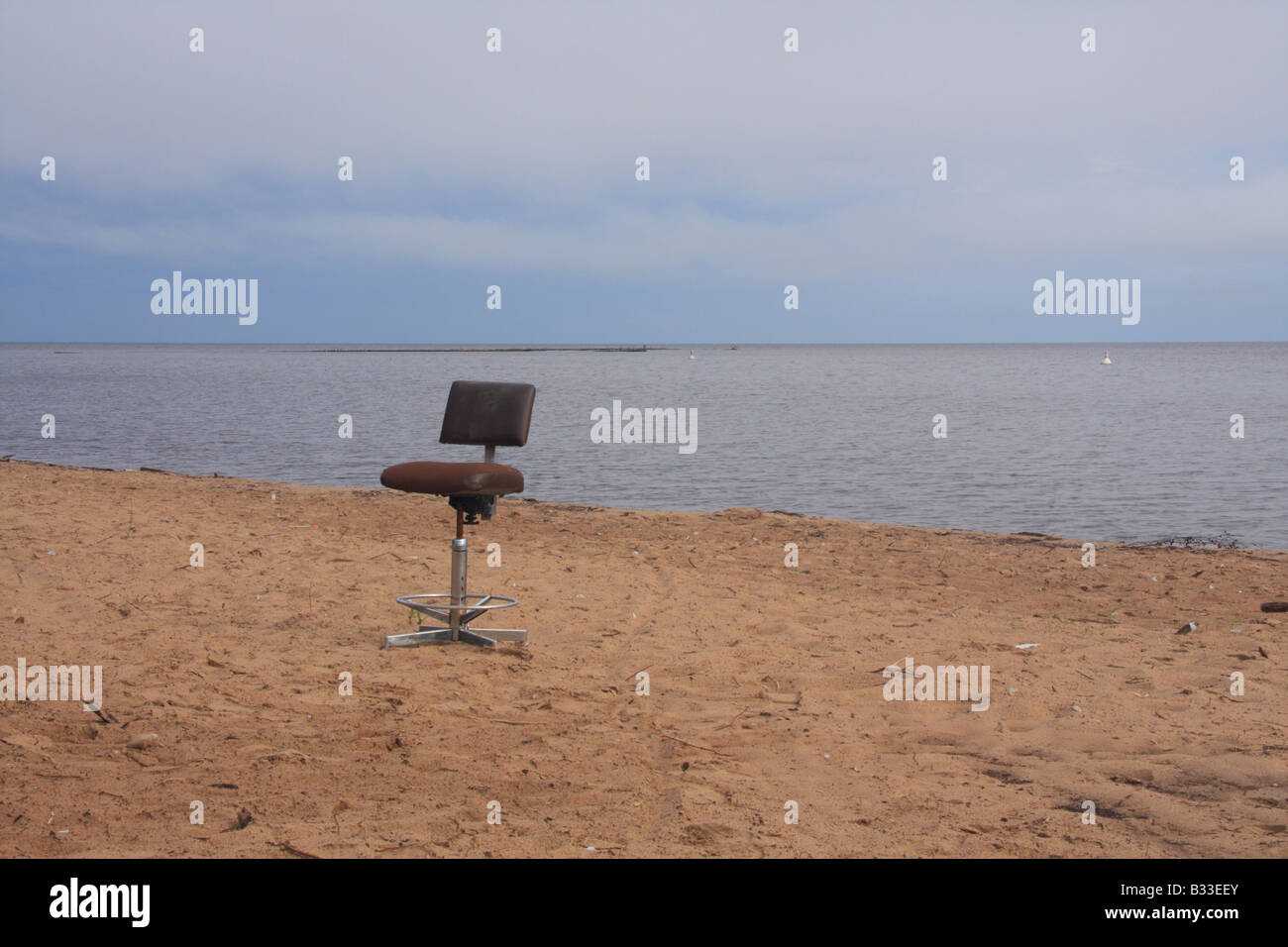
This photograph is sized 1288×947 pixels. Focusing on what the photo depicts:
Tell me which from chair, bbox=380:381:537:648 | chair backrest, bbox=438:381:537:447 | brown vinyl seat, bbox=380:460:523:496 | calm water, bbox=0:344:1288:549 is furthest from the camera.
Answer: calm water, bbox=0:344:1288:549

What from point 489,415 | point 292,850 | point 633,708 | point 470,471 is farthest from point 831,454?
point 292,850

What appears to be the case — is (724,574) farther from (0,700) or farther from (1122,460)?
(1122,460)

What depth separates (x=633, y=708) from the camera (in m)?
4.59

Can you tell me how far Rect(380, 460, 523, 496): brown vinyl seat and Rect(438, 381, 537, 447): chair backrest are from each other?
25 centimetres

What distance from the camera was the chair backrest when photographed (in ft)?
18.0

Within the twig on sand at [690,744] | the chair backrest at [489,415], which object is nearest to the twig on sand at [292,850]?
the twig on sand at [690,744]

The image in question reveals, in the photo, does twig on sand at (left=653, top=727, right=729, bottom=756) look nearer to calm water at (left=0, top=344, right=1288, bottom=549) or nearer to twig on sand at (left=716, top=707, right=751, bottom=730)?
twig on sand at (left=716, top=707, right=751, bottom=730)

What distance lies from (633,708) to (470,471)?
146 cm

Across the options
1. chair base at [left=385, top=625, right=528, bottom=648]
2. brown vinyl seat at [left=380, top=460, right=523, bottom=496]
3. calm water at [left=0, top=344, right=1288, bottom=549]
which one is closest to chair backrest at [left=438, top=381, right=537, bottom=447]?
brown vinyl seat at [left=380, top=460, right=523, bottom=496]

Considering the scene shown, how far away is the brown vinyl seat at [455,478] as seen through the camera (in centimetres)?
507

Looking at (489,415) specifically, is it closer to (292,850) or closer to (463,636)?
(463,636)

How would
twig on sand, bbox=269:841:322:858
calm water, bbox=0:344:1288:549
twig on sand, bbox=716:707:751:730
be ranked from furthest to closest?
calm water, bbox=0:344:1288:549
twig on sand, bbox=716:707:751:730
twig on sand, bbox=269:841:322:858

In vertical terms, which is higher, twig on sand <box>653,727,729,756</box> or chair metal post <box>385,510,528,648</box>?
chair metal post <box>385,510,528,648</box>
